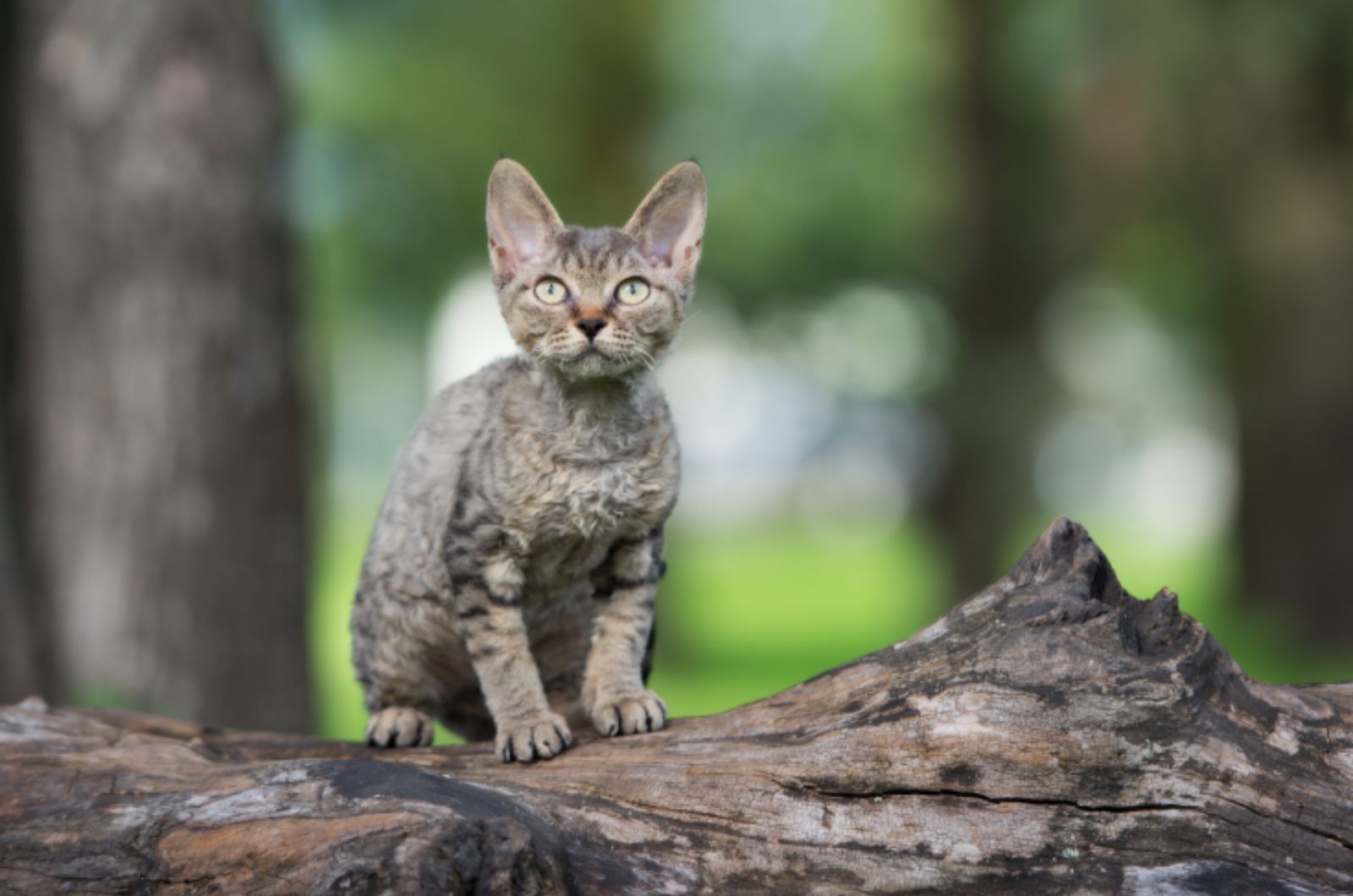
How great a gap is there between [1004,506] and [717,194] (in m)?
4.15

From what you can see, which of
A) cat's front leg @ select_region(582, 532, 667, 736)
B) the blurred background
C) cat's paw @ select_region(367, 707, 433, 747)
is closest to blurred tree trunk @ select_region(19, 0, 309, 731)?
the blurred background

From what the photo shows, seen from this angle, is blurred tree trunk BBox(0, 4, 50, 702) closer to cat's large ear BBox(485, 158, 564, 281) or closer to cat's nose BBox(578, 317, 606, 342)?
cat's large ear BBox(485, 158, 564, 281)

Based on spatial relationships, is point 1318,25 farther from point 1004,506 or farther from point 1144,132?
point 1004,506

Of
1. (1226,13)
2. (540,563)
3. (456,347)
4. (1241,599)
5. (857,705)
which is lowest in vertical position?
(857,705)

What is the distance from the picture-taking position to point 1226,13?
9.08 m

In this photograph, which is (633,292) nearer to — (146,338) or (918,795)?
(918,795)

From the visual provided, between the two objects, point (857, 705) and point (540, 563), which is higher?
point (540, 563)

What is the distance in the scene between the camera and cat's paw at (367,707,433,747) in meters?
3.59

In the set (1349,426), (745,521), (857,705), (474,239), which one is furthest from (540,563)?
(745,521)

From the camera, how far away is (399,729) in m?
3.62

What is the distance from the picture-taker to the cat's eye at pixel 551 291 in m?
3.30

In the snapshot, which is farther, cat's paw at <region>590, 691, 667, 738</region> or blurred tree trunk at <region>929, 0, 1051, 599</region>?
blurred tree trunk at <region>929, 0, 1051, 599</region>

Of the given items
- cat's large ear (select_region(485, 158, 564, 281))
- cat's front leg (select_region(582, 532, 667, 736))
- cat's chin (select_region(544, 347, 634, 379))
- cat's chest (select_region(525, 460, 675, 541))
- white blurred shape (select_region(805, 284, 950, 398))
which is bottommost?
cat's front leg (select_region(582, 532, 667, 736))

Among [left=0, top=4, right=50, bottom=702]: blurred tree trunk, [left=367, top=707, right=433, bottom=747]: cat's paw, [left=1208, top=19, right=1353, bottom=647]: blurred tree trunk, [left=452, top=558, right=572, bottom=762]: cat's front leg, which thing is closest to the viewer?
[left=452, top=558, right=572, bottom=762]: cat's front leg
